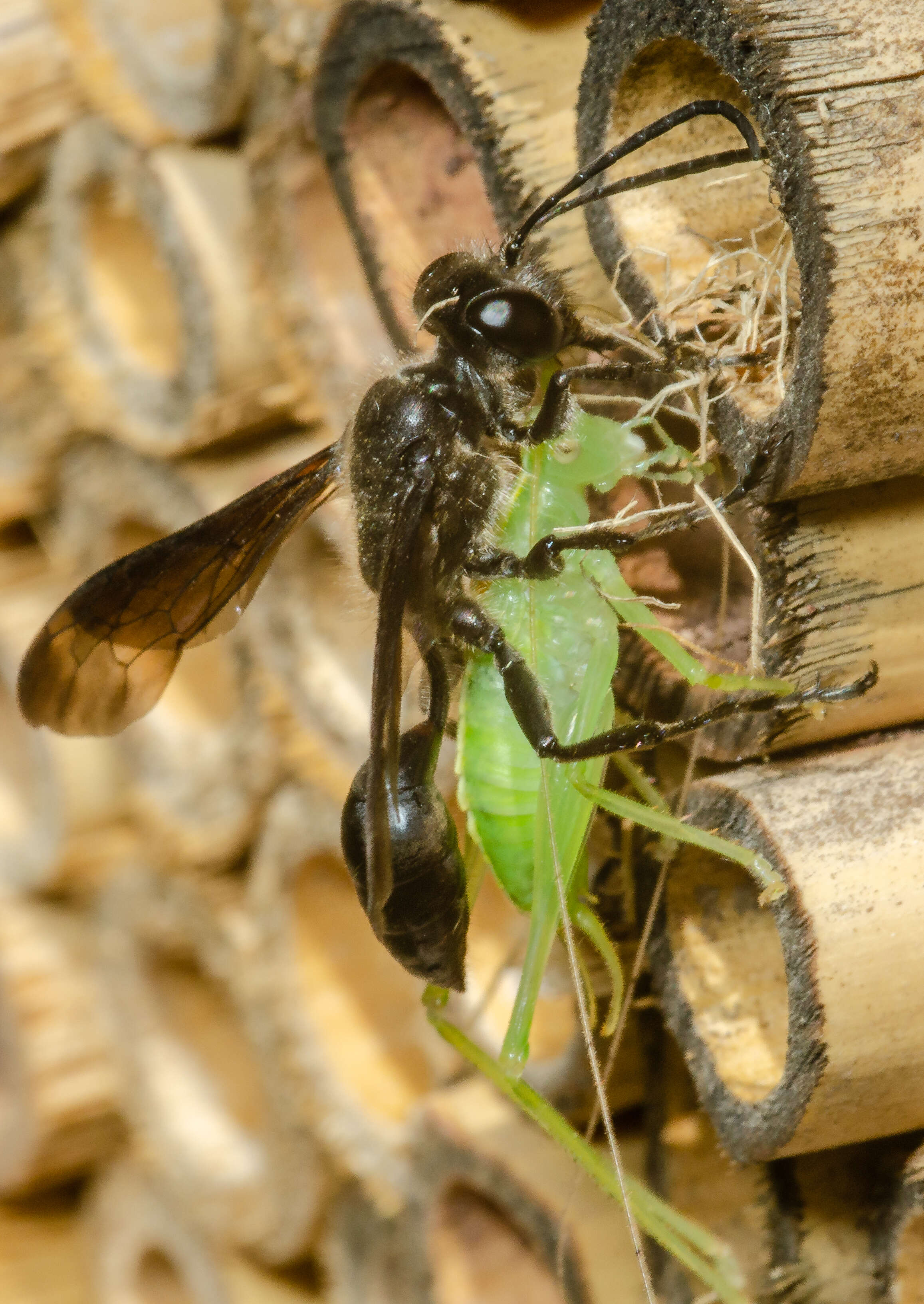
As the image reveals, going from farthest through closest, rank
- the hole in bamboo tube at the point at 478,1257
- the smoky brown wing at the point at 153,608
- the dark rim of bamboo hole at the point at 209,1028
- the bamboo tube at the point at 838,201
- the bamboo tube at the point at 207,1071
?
the dark rim of bamboo hole at the point at 209,1028, the bamboo tube at the point at 207,1071, the hole in bamboo tube at the point at 478,1257, the smoky brown wing at the point at 153,608, the bamboo tube at the point at 838,201

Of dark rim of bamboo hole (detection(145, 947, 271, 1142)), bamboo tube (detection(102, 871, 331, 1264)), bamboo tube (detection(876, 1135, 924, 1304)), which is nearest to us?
bamboo tube (detection(876, 1135, 924, 1304))

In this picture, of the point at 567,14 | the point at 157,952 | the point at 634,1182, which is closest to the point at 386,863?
the point at 634,1182

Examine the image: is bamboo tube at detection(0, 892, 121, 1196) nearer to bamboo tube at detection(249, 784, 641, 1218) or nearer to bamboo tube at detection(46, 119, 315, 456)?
bamboo tube at detection(249, 784, 641, 1218)

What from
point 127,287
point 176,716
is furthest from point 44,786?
point 127,287

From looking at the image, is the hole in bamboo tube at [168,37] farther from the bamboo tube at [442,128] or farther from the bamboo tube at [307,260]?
the bamboo tube at [442,128]

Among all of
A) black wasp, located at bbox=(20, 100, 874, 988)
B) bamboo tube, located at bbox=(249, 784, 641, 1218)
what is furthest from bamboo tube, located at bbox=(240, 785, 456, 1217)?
black wasp, located at bbox=(20, 100, 874, 988)

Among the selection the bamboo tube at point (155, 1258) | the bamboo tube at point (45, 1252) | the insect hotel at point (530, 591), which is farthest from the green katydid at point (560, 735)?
the bamboo tube at point (45, 1252)
